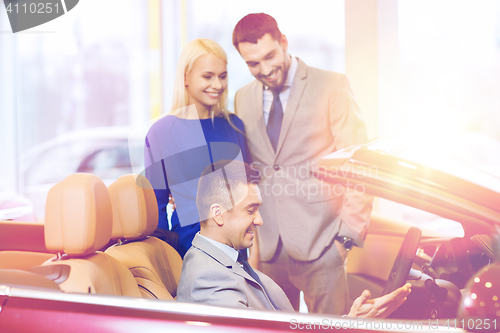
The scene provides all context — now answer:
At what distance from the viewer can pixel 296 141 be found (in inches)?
63.4

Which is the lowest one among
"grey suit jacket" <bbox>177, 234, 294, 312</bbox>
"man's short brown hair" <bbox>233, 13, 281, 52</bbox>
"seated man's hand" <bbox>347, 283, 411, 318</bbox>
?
"seated man's hand" <bbox>347, 283, 411, 318</bbox>

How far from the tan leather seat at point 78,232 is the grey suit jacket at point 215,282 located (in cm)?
20

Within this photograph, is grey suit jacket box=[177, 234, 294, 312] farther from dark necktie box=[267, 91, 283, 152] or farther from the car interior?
dark necktie box=[267, 91, 283, 152]

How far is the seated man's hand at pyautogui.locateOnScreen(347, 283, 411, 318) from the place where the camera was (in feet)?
3.14

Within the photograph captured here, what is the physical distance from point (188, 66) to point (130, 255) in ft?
2.40

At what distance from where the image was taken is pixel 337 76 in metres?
1.67

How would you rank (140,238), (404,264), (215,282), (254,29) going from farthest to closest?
1. (254,29)
2. (140,238)
3. (404,264)
4. (215,282)

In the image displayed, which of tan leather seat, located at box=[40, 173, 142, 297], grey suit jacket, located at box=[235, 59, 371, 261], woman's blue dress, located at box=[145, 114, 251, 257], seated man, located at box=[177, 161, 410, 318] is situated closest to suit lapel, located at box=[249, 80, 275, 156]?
grey suit jacket, located at box=[235, 59, 371, 261]

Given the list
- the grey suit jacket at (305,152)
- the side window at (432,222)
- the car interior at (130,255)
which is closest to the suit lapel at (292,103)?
the grey suit jacket at (305,152)

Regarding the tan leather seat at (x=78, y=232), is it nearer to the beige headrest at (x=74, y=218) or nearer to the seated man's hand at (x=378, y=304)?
the beige headrest at (x=74, y=218)

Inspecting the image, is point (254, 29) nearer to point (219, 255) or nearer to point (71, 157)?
point (219, 255)

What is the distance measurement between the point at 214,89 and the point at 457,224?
953mm

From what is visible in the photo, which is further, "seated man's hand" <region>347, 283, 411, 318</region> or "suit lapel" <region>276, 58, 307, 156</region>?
"suit lapel" <region>276, 58, 307, 156</region>

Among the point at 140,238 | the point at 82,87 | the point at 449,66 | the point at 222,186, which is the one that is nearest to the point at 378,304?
the point at 222,186
